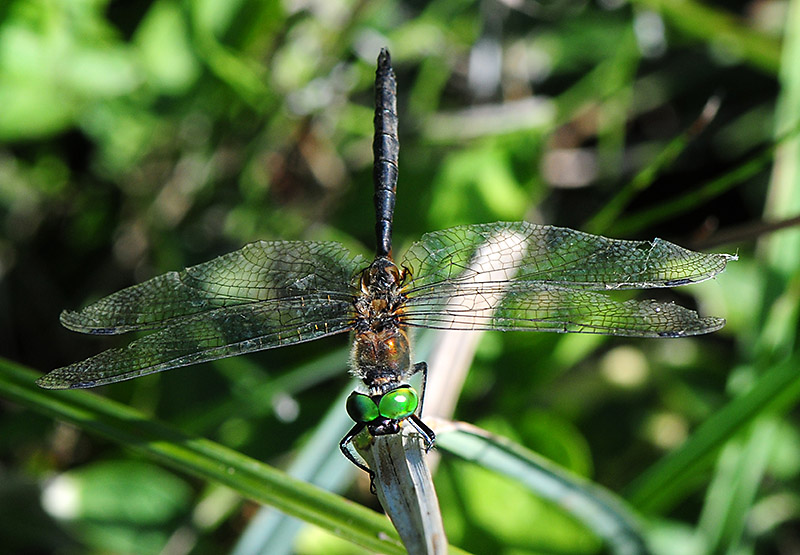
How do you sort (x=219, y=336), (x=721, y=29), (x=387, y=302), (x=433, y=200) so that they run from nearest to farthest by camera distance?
(x=219, y=336)
(x=387, y=302)
(x=433, y=200)
(x=721, y=29)

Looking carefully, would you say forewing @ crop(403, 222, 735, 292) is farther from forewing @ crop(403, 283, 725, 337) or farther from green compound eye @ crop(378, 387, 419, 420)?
green compound eye @ crop(378, 387, 419, 420)

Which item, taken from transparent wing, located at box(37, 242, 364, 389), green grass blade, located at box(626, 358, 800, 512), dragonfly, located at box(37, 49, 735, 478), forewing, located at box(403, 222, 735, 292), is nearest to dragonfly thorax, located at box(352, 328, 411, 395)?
dragonfly, located at box(37, 49, 735, 478)

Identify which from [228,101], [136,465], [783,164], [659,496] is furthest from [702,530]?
[228,101]

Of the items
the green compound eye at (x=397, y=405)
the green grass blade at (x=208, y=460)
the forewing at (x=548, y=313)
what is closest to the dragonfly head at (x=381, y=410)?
the green compound eye at (x=397, y=405)

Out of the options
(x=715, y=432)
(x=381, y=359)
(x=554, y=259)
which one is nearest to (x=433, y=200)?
(x=554, y=259)

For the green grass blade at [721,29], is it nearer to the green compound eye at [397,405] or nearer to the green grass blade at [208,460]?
the green compound eye at [397,405]

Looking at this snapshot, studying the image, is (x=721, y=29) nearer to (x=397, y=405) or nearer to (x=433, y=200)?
(x=433, y=200)

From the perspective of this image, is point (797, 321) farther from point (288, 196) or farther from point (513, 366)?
point (288, 196)

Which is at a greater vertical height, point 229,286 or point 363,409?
point 229,286
